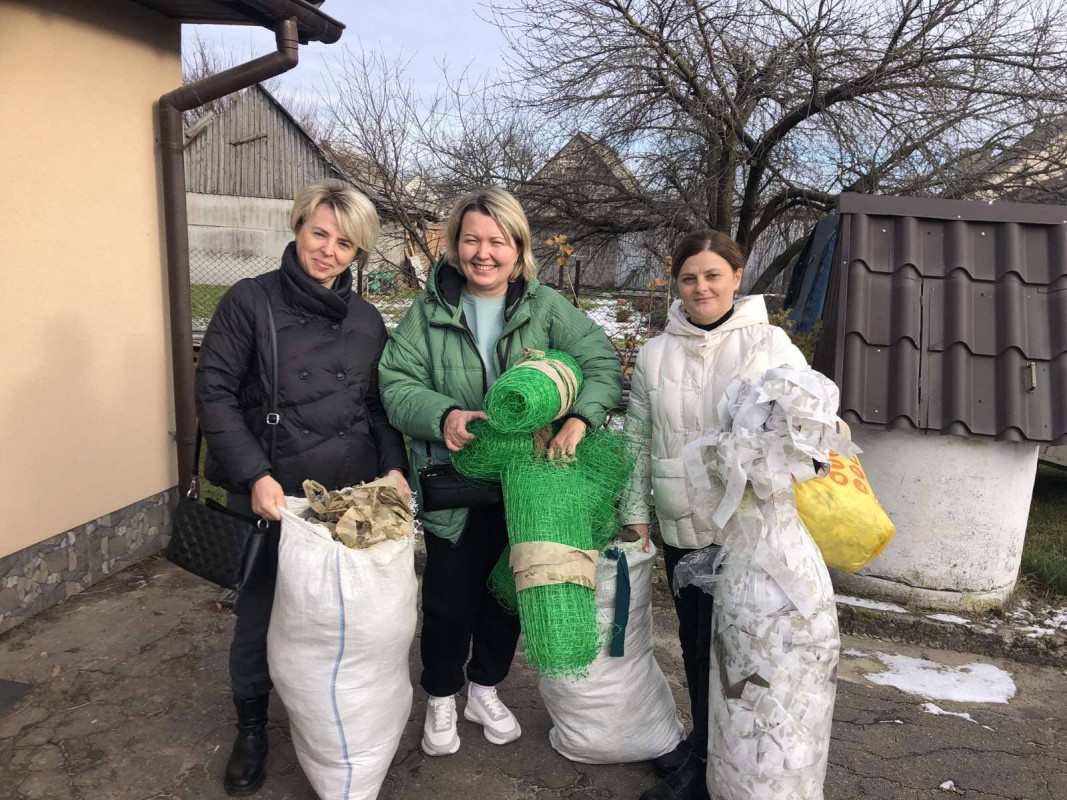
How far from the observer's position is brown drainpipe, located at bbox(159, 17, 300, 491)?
153 inches

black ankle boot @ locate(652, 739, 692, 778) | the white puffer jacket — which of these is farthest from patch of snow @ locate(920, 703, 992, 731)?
the white puffer jacket

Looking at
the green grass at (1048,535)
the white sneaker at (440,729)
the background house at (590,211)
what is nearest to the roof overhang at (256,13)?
the white sneaker at (440,729)

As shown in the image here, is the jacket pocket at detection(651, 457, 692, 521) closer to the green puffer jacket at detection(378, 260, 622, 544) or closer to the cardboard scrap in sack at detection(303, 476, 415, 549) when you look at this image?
the green puffer jacket at detection(378, 260, 622, 544)

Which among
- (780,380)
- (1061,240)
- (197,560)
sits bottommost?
(197,560)

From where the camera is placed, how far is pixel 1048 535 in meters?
4.95

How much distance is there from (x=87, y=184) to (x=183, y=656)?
2346 mm

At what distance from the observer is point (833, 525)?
1.96 meters

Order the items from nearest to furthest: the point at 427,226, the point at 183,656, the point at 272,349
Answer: the point at 272,349
the point at 183,656
the point at 427,226

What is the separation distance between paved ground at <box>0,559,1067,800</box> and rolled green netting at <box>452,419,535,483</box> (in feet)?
3.75

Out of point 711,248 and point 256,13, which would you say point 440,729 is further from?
point 256,13

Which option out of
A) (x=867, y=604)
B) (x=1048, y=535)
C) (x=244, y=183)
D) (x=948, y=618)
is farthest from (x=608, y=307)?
(x=244, y=183)

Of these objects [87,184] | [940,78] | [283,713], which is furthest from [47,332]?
[940,78]

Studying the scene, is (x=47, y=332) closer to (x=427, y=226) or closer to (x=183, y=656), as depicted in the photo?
(x=183, y=656)

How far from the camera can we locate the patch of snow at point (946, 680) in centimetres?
313
